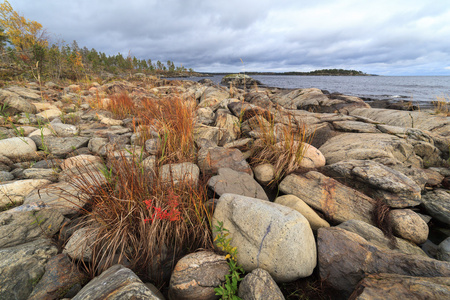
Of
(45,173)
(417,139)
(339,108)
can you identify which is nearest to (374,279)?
(45,173)

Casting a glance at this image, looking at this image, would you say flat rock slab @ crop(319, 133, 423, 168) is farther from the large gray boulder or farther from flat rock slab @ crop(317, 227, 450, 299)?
the large gray boulder

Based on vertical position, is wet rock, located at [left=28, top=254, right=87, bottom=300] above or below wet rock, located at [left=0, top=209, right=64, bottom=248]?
below

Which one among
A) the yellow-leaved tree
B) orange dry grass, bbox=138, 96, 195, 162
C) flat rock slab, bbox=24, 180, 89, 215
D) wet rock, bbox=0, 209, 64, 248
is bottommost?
wet rock, bbox=0, 209, 64, 248

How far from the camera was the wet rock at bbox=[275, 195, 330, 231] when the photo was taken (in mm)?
2643

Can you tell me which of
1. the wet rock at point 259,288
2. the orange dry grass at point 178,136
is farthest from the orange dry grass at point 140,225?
the orange dry grass at point 178,136

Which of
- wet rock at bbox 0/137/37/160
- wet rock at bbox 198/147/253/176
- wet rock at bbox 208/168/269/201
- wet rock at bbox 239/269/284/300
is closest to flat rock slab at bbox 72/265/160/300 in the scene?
wet rock at bbox 239/269/284/300

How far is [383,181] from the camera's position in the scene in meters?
2.95

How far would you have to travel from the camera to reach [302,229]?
205 centimetres

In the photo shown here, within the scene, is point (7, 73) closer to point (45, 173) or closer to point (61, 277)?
point (45, 173)

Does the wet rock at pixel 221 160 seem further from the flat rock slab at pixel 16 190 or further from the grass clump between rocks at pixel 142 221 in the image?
the flat rock slab at pixel 16 190

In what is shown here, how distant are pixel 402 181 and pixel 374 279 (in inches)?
81.0

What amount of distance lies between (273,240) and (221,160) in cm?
172

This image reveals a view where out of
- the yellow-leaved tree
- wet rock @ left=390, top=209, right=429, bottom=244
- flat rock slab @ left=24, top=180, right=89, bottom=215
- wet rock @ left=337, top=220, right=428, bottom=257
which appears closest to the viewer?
flat rock slab @ left=24, top=180, right=89, bottom=215

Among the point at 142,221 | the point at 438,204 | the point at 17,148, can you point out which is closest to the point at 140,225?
the point at 142,221
